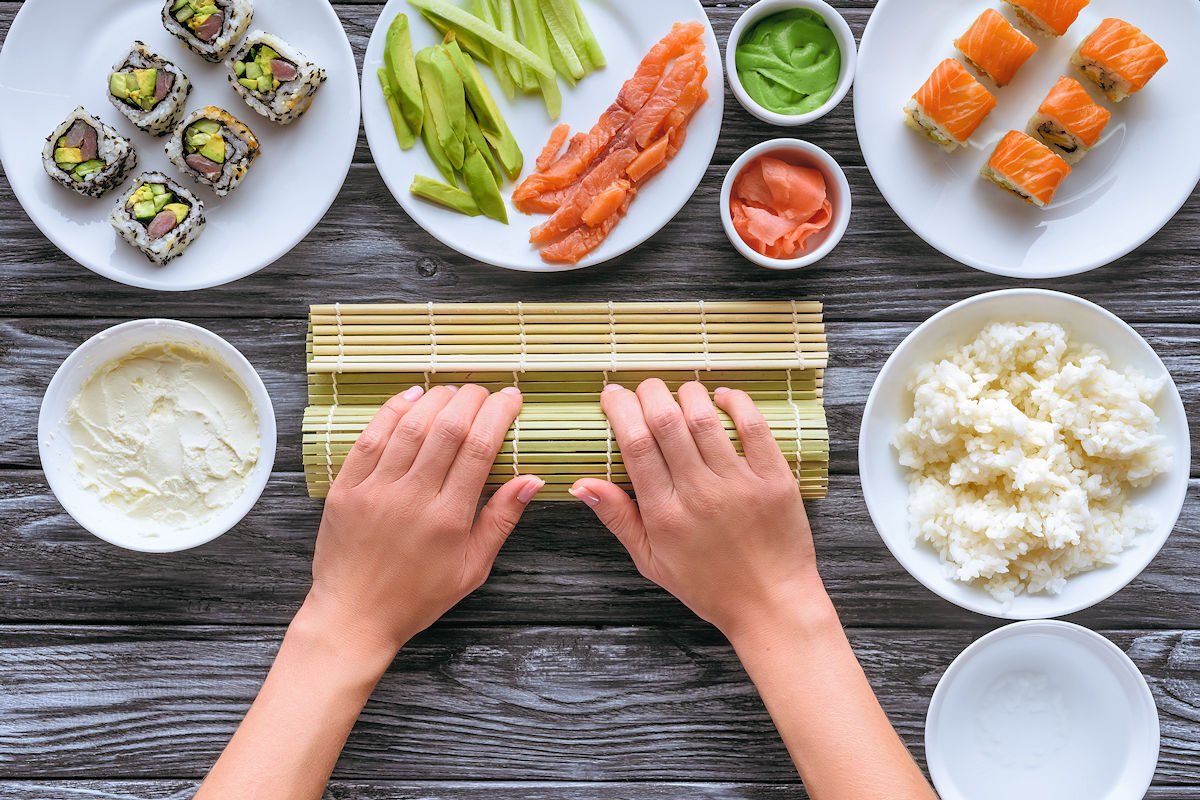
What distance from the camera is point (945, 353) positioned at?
5.49ft

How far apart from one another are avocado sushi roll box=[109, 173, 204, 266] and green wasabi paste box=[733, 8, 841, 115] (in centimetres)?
111

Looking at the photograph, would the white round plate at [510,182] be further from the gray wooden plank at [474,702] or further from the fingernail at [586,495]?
the gray wooden plank at [474,702]

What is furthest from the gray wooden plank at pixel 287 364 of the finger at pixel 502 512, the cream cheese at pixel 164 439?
the finger at pixel 502 512

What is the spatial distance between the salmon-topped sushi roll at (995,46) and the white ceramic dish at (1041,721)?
3.50 ft

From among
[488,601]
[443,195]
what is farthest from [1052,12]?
[488,601]

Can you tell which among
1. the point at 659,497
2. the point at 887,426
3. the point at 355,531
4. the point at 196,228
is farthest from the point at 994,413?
the point at 196,228

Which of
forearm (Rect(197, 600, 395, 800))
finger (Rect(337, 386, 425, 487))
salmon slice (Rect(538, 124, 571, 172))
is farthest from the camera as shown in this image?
salmon slice (Rect(538, 124, 571, 172))

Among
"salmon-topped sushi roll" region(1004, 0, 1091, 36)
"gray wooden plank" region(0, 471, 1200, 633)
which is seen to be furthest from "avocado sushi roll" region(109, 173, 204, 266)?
"salmon-topped sushi roll" region(1004, 0, 1091, 36)

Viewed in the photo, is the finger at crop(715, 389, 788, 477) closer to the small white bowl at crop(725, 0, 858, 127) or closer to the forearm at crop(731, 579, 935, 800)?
the forearm at crop(731, 579, 935, 800)

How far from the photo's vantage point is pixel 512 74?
5.63 feet

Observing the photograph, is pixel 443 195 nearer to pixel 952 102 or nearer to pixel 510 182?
pixel 510 182

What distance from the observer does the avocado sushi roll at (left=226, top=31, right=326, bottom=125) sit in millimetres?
1666

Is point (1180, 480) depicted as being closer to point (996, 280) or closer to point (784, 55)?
point (996, 280)

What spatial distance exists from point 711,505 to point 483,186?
0.75 m
